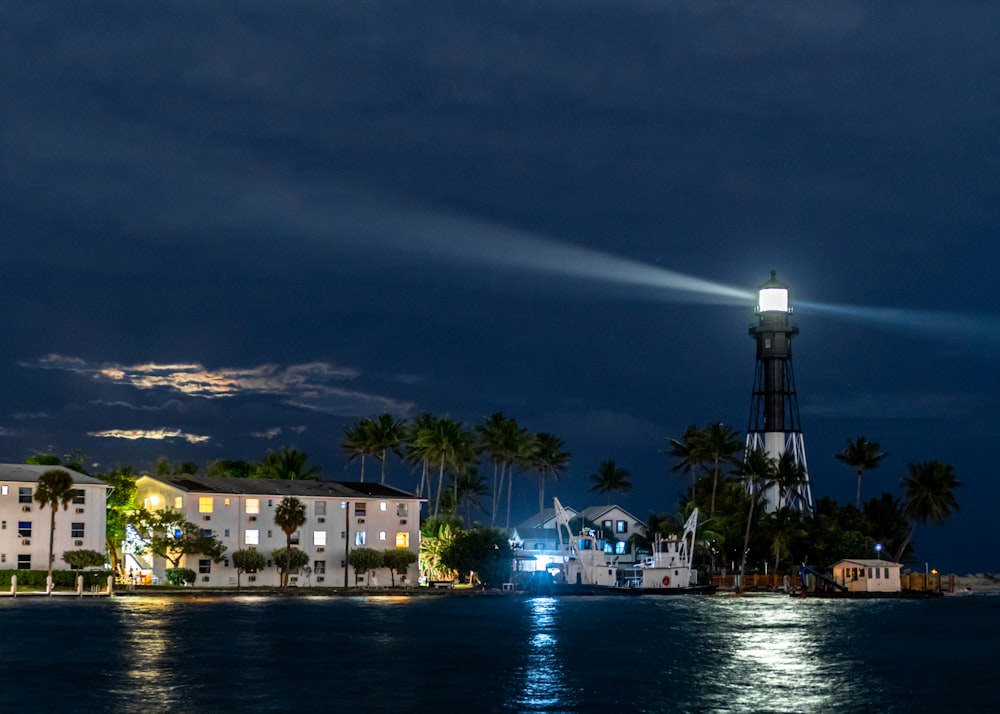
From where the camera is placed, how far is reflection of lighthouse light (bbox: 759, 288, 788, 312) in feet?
549

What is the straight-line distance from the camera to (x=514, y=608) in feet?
390

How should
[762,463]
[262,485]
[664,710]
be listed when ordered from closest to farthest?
[664,710] < [262,485] < [762,463]

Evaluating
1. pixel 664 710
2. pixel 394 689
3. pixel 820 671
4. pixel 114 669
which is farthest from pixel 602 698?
pixel 114 669

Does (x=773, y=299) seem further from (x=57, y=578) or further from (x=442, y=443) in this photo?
(x=57, y=578)

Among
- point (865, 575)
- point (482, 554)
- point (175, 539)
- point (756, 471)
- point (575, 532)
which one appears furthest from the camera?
point (575, 532)

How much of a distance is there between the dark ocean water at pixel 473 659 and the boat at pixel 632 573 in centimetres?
3383

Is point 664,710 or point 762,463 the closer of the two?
point 664,710

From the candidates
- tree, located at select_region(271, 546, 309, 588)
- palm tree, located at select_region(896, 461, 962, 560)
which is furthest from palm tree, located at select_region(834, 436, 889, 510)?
tree, located at select_region(271, 546, 309, 588)

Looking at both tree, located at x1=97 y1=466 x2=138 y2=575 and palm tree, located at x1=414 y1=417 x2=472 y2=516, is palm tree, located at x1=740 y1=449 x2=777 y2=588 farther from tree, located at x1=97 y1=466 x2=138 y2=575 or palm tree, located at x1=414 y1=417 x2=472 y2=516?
tree, located at x1=97 y1=466 x2=138 y2=575

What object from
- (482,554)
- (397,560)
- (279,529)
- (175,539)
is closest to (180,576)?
(175,539)

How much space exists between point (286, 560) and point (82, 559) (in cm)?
1981

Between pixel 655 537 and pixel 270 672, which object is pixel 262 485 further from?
pixel 270 672

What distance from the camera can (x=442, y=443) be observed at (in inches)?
6590

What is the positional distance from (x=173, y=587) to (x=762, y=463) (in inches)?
2729
